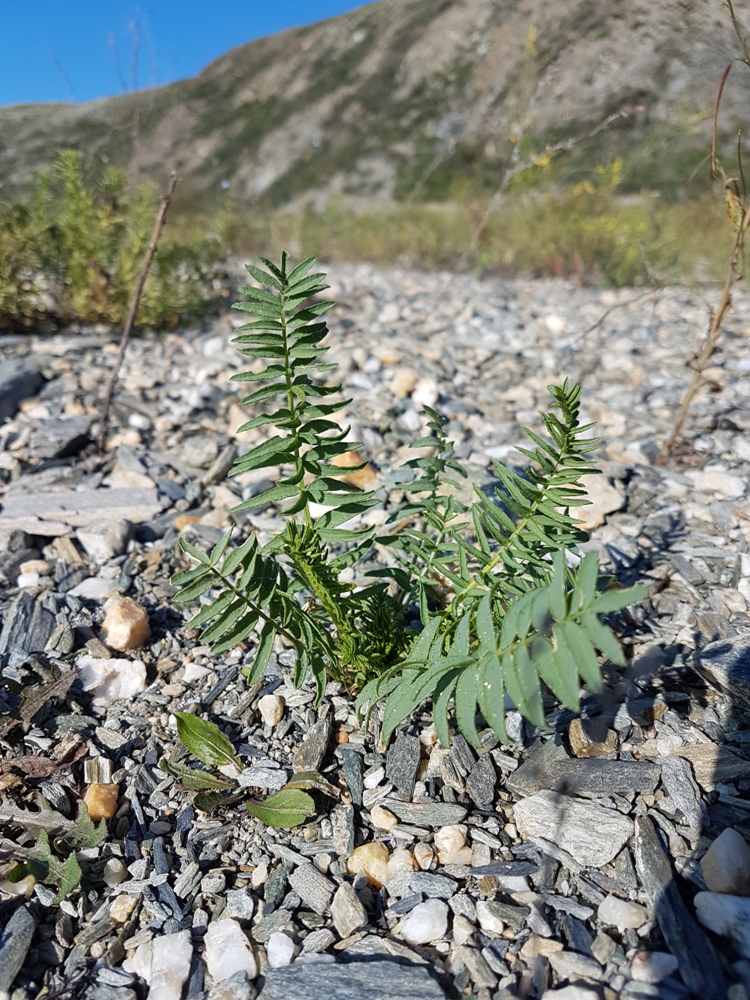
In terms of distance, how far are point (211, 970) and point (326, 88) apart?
37926 mm

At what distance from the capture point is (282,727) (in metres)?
1.65

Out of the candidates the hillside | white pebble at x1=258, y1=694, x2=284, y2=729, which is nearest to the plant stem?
white pebble at x1=258, y1=694, x2=284, y2=729

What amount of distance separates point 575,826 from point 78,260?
4183 mm

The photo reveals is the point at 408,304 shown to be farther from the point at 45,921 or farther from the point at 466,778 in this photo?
the point at 45,921

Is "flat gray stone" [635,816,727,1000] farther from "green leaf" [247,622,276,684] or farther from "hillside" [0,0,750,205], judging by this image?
"hillside" [0,0,750,205]

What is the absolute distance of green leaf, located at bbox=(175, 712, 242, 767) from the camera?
4.95ft

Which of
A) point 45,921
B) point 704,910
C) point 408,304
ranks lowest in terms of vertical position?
point 704,910

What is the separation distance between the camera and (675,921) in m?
1.11

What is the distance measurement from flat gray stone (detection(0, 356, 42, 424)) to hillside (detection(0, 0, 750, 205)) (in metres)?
6.60

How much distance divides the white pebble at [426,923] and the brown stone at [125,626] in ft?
3.55

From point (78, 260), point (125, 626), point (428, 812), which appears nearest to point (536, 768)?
point (428, 812)

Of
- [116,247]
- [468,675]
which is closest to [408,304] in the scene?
[116,247]

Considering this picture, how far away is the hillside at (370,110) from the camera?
437 inches

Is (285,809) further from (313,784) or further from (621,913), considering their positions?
(621,913)
